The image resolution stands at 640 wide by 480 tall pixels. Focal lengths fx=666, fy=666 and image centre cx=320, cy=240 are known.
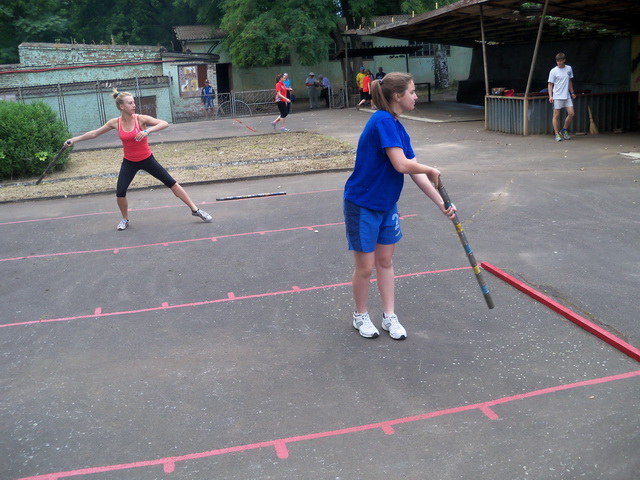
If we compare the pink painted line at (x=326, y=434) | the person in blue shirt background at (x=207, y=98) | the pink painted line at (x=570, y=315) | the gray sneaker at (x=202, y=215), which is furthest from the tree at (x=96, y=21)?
the pink painted line at (x=326, y=434)

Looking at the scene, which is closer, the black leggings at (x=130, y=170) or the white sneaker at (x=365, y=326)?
the white sneaker at (x=365, y=326)

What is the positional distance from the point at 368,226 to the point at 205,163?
10.7 meters

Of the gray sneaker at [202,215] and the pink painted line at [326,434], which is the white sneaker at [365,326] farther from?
the gray sneaker at [202,215]

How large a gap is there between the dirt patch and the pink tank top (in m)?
3.45

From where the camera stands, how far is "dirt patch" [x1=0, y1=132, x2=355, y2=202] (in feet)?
41.4

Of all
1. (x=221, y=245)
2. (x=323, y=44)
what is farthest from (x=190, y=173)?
(x=323, y=44)

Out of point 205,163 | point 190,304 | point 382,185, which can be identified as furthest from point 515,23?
point 382,185

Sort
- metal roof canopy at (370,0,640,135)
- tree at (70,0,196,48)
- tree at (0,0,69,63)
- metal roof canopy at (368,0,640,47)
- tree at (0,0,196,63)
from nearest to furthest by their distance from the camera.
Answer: metal roof canopy at (370,0,640,135), metal roof canopy at (368,0,640,47), tree at (0,0,69,63), tree at (0,0,196,63), tree at (70,0,196,48)

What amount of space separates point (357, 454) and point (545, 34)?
72.6 feet

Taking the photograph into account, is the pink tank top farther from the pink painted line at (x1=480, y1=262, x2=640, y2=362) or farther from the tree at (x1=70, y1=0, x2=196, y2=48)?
the tree at (x1=70, y1=0, x2=196, y2=48)

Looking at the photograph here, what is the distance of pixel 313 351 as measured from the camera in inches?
192

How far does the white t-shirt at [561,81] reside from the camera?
1457 cm

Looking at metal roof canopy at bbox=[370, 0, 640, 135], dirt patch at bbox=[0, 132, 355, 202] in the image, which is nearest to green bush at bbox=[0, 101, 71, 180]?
dirt patch at bbox=[0, 132, 355, 202]

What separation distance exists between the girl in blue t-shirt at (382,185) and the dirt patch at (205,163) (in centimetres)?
792
